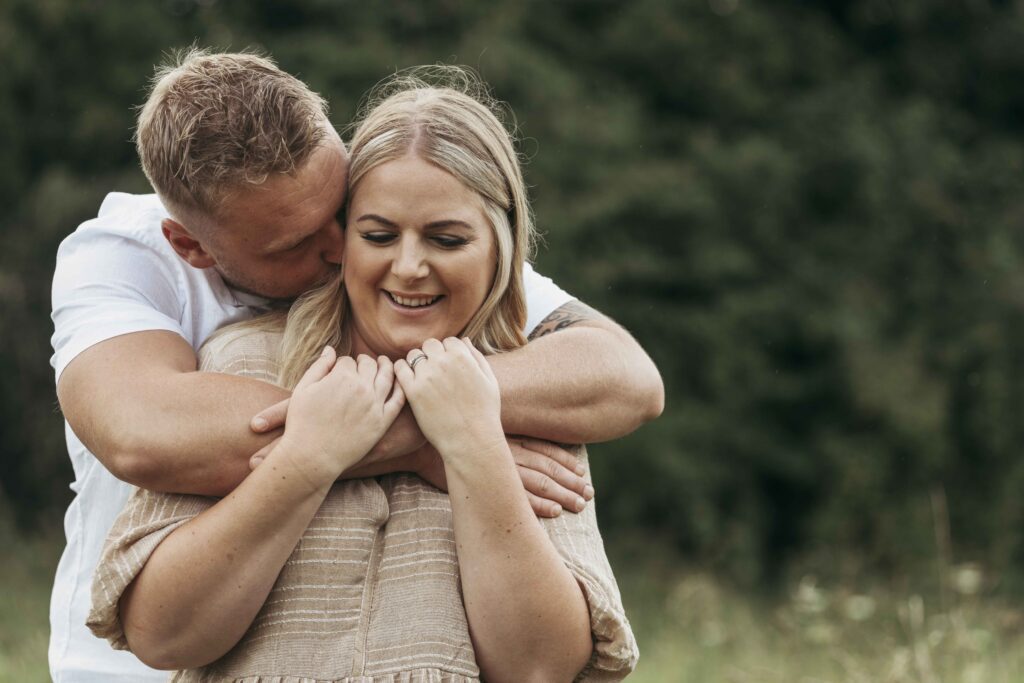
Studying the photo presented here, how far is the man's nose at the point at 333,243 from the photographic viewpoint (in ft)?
10.4

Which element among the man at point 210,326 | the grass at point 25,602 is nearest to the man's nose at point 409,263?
the man at point 210,326

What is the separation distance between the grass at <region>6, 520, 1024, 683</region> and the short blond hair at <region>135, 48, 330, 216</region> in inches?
110

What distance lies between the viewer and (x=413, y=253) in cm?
293

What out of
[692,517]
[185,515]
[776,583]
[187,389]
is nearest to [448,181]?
[187,389]

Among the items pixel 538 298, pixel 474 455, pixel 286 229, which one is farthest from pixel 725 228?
pixel 474 455

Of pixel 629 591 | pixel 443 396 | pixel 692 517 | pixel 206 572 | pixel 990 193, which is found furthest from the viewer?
pixel 990 193

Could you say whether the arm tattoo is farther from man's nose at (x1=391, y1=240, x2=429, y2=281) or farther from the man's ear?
the man's ear

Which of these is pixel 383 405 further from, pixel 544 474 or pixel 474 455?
pixel 544 474

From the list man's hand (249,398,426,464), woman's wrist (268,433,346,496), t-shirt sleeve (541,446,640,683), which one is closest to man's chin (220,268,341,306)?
man's hand (249,398,426,464)

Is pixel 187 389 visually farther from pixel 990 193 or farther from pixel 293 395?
pixel 990 193

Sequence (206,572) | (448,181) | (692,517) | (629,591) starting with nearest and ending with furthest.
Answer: (206,572), (448,181), (629,591), (692,517)

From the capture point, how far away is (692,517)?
421 inches

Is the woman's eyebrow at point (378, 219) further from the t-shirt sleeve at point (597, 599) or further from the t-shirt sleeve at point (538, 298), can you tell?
the t-shirt sleeve at point (597, 599)

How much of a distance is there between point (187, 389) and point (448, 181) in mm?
741
